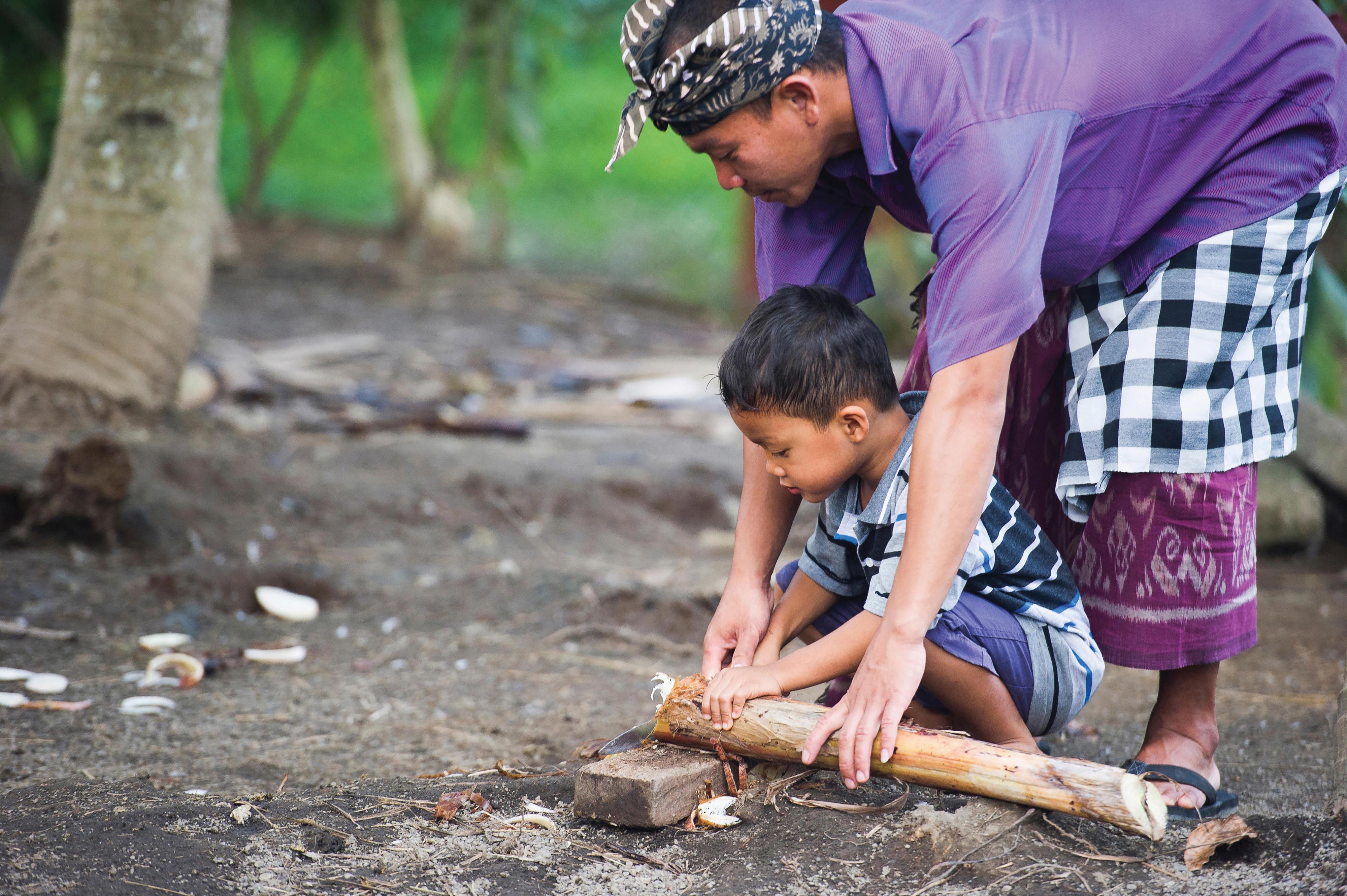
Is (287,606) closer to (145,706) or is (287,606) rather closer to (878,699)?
(145,706)


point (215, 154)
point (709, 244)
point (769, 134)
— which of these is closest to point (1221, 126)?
point (769, 134)

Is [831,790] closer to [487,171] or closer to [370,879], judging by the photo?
[370,879]

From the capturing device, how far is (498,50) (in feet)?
38.5

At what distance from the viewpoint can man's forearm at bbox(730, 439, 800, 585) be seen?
2303 mm

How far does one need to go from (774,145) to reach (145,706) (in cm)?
208

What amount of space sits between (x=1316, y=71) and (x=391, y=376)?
19.5 ft

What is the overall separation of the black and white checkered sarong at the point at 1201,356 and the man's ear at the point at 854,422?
46 centimetres

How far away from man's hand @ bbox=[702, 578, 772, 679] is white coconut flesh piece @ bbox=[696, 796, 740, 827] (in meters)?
0.28

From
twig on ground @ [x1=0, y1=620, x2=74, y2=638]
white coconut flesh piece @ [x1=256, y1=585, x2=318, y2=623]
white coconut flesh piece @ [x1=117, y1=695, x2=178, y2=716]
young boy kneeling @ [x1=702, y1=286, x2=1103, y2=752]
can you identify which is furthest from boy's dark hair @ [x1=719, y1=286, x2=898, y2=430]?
twig on ground @ [x1=0, y1=620, x2=74, y2=638]

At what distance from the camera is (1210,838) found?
1798 millimetres

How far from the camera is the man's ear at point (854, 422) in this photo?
205 cm

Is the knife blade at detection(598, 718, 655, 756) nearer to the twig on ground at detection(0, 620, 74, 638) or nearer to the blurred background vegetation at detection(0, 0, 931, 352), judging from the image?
the twig on ground at detection(0, 620, 74, 638)

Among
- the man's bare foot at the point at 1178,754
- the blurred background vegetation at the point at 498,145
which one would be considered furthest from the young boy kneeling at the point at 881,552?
the blurred background vegetation at the point at 498,145

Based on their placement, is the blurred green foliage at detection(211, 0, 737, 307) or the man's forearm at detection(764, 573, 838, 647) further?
the blurred green foliage at detection(211, 0, 737, 307)
